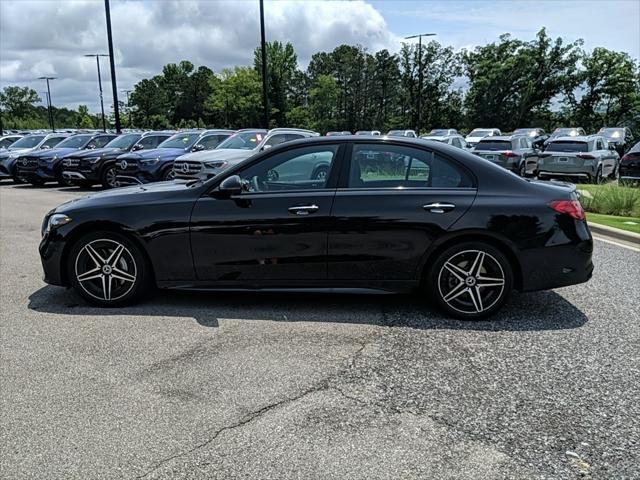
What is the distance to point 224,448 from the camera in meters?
2.95

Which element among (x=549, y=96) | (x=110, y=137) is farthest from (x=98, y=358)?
(x=549, y=96)

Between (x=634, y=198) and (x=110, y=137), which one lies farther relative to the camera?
(x=110, y=137)

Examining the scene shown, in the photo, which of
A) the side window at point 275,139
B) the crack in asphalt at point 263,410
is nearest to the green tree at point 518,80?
the side window at point 275,139

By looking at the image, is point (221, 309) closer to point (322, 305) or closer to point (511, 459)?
point (322, 305)

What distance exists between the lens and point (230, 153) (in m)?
13.0

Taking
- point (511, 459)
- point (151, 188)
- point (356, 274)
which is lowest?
point (511, 459)

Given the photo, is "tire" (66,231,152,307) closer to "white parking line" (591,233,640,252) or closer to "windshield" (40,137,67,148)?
"white parking line" (591,233,640,252)

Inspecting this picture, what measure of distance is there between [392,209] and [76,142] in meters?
17.9

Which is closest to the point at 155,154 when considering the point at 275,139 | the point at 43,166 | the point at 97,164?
the point at 97,164

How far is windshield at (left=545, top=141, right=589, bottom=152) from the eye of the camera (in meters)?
17.5

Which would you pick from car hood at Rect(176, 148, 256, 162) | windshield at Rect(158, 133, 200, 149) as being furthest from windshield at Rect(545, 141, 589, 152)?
windshield at Rect(158, 133, 200, 149)

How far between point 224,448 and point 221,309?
2318 millimetres

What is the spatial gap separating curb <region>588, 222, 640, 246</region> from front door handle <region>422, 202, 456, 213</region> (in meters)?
4.80

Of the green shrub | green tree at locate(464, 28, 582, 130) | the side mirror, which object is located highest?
green tree at locate(464, 28, 582, 130)
